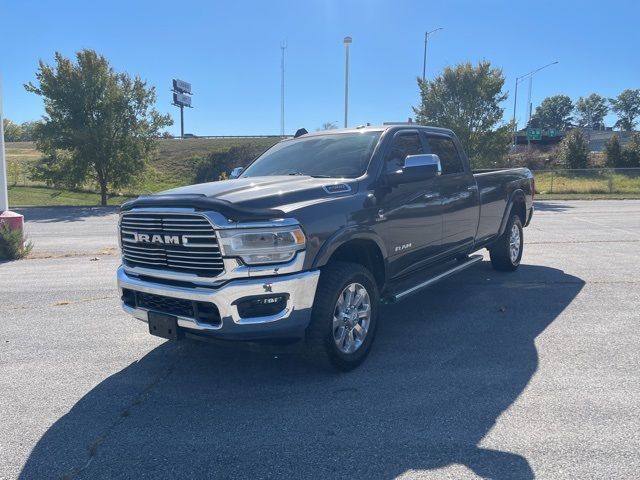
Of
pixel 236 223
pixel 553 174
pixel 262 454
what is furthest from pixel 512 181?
pixel 553 174

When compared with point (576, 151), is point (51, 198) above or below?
below

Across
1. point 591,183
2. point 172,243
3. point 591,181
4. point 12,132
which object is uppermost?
point 12,132

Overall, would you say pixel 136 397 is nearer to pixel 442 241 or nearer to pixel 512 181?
pixel 442 241

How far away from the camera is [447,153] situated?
636cm

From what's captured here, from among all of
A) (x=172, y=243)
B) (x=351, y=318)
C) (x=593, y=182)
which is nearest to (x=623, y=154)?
(x=593, y=182)

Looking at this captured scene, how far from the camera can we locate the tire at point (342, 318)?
3994 millimetres

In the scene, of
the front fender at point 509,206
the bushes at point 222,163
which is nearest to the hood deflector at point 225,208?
the front fender at point 509,206

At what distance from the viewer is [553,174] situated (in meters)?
30.2

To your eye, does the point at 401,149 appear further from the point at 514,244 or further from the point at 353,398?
the point at 514,244

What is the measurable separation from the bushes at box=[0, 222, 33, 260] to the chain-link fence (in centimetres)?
2588

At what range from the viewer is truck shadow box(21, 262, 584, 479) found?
305 centimetres

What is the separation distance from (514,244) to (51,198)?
1288 inches

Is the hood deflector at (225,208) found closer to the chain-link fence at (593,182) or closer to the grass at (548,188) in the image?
the grass at (548,188)

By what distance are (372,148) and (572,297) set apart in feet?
11.4
